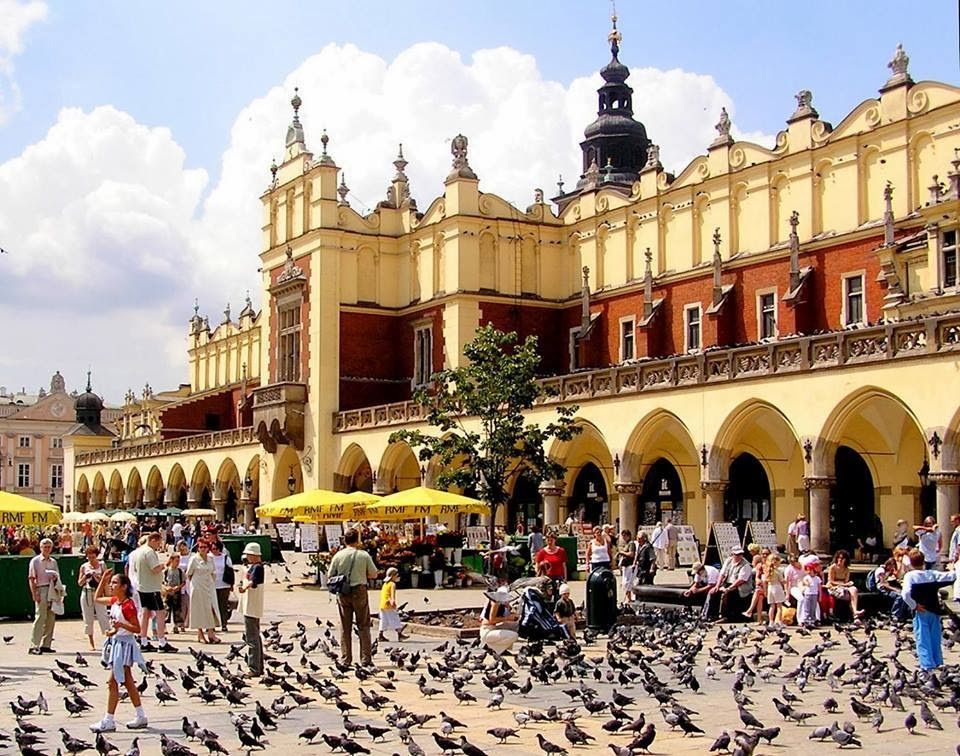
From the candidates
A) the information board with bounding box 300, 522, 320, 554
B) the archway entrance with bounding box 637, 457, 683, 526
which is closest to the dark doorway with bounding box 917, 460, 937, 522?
the archway entrance with bounding box 637, 457, 683, 526

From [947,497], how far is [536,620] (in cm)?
1470

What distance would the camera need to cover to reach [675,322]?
45969mm

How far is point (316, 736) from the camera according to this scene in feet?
42.0

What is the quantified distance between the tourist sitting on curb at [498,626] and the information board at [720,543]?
1569 centimetres

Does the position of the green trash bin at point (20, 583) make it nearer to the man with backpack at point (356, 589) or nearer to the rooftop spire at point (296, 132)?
the man with backpack at point (356, 589)

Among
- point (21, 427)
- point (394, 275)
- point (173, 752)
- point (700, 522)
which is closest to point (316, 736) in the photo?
point (173, 752)

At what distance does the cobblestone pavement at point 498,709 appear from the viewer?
12.5 m

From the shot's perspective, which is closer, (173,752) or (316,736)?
(173,752)

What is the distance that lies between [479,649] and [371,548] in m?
12.5

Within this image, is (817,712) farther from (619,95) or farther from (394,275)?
(619,95)

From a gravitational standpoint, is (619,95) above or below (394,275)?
above

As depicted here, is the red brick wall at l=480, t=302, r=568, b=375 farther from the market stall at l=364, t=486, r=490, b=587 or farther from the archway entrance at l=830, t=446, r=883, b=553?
the market stall at l=364, t=486, r=490, b=587

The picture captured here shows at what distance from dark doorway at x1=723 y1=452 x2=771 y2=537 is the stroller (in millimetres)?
21862

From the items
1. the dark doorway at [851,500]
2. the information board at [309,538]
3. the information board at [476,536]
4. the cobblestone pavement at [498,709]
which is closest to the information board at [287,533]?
the information board at [309,538]
